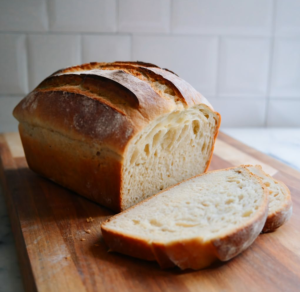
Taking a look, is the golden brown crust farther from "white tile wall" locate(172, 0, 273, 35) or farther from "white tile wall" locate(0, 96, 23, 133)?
"white tile wall" locate(0, 96, 23, 133)

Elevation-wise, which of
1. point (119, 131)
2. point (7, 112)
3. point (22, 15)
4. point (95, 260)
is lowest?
point (95, 260)

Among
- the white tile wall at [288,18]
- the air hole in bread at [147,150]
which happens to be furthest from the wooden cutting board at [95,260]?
the white tile wall at [288,18]

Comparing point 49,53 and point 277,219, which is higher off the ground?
point 49,53

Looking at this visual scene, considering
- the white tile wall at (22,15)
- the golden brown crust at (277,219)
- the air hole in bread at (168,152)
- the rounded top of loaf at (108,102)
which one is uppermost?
the white tile wall at (22,15)

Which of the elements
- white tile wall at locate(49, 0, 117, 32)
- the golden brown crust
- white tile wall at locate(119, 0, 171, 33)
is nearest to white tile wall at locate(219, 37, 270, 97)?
white tile wall at locate(119, 0, 171, 33)

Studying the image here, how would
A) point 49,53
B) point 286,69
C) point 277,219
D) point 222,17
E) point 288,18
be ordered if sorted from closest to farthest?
1. point 277,219
2. point 49,53
3. point 222,17
4. point 288,18
5. point 286,69

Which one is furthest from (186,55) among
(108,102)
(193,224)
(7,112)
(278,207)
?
(193,224)

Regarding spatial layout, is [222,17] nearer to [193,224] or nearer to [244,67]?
[244,67]

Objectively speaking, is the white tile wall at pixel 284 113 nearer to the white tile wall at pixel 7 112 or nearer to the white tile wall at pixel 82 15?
the white tile wall at pixel 82 15
